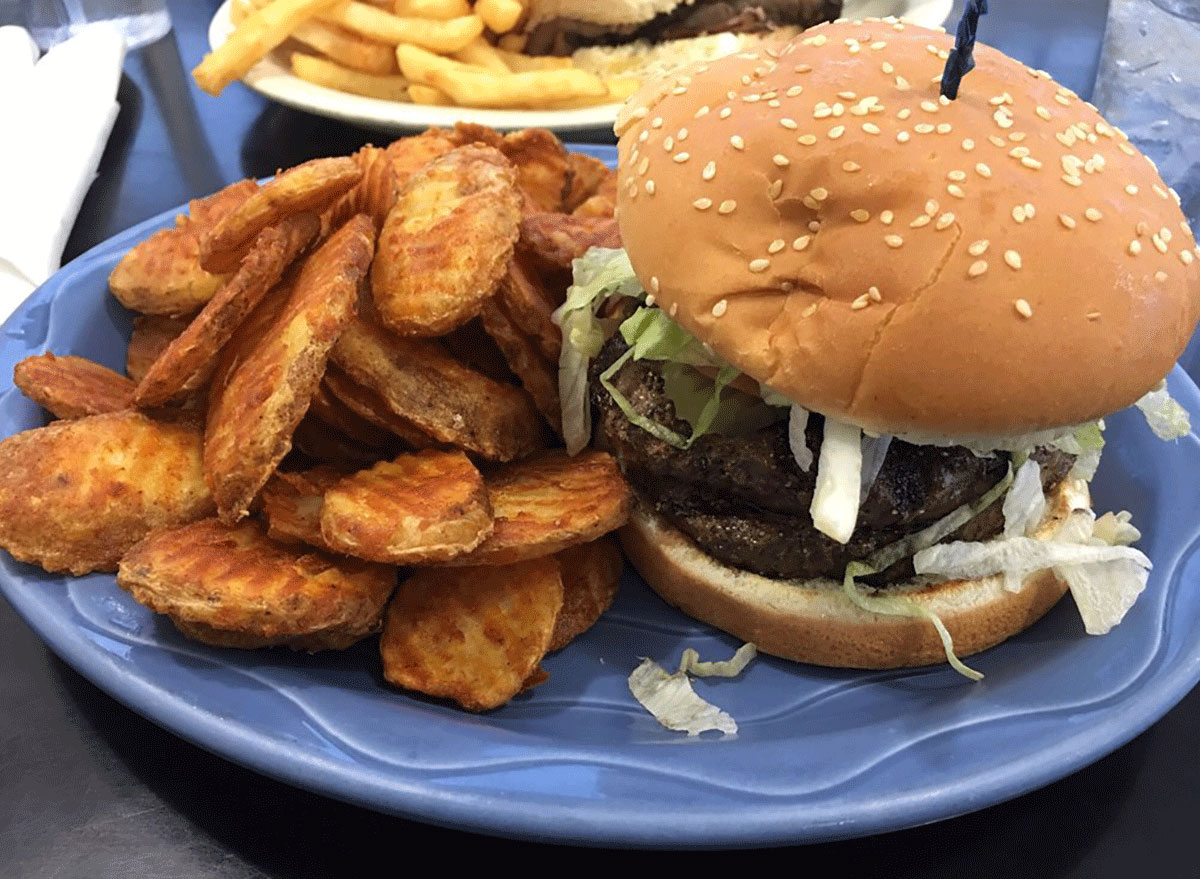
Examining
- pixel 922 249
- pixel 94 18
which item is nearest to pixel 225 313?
pixel 922 249

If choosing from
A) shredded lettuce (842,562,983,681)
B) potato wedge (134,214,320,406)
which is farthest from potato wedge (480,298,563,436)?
shredded lettuce (842,562,983,681)

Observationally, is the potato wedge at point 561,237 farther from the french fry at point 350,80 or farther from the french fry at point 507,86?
the french fry at point 350,80

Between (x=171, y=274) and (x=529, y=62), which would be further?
(x=529, y=62)

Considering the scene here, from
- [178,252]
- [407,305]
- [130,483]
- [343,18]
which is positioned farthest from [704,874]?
[343,18]

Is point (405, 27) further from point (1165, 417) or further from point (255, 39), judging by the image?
point (1165, 417)

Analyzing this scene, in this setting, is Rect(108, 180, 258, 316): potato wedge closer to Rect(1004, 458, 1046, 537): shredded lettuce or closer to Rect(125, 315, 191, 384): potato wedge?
Rect(125, 315, 191, 384): potato wedge

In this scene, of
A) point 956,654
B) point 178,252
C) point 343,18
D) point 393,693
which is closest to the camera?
point 393,693

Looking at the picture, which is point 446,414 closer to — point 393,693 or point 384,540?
point 384,540
